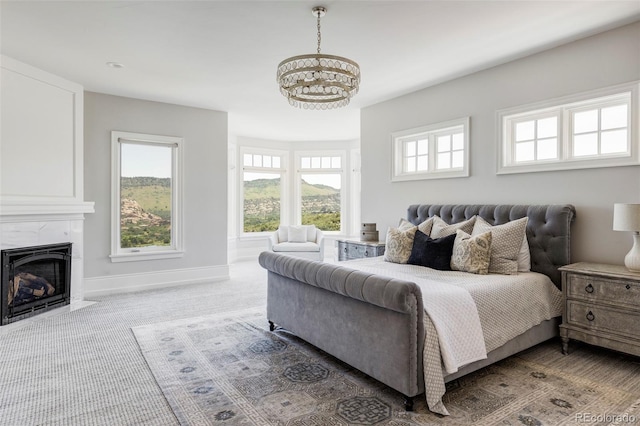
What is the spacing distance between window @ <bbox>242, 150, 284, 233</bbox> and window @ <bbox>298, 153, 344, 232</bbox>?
566 mm

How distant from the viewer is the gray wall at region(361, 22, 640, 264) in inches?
125

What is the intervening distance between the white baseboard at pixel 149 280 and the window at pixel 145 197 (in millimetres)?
265

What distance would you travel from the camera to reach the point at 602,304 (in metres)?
2.82

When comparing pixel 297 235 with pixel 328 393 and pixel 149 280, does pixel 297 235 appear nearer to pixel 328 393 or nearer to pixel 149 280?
pixel 149 280

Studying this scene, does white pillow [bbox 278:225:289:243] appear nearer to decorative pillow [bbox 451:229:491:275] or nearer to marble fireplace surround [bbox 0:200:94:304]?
marble fireplace surround [bbox 0:200:94:304]

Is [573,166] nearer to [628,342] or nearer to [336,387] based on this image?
[628,342]

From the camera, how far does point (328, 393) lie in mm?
2385

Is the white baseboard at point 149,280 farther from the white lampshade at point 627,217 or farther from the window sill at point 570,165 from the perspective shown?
the white lampshade at point 627,217

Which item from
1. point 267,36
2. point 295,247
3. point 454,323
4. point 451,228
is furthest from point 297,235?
point 454,323

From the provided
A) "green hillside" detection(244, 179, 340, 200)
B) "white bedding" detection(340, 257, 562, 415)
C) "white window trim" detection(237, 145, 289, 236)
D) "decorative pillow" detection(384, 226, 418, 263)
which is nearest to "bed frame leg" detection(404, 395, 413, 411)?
"white bedding" detection(340, 257, 562, 415)

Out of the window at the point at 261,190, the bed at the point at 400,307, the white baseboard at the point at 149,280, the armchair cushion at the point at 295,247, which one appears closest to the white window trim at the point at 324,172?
the window at the point at 261,190

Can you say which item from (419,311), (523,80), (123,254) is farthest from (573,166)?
(123,254)

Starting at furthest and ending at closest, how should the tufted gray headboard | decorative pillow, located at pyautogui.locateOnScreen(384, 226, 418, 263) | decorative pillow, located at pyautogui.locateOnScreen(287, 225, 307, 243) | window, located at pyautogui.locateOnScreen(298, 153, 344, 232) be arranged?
window, located at pyautogui.locateOnScreen(298, 153, 344, 232) < decorative pillow, located at pyautogui.locateOnScreen(287, 225, 307, 243) < decorative pillow, located at pyautogui.locateOnScreen(384, 226, 418, 263) < the tufted gray headboard

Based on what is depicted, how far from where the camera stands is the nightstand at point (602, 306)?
8.81ft
